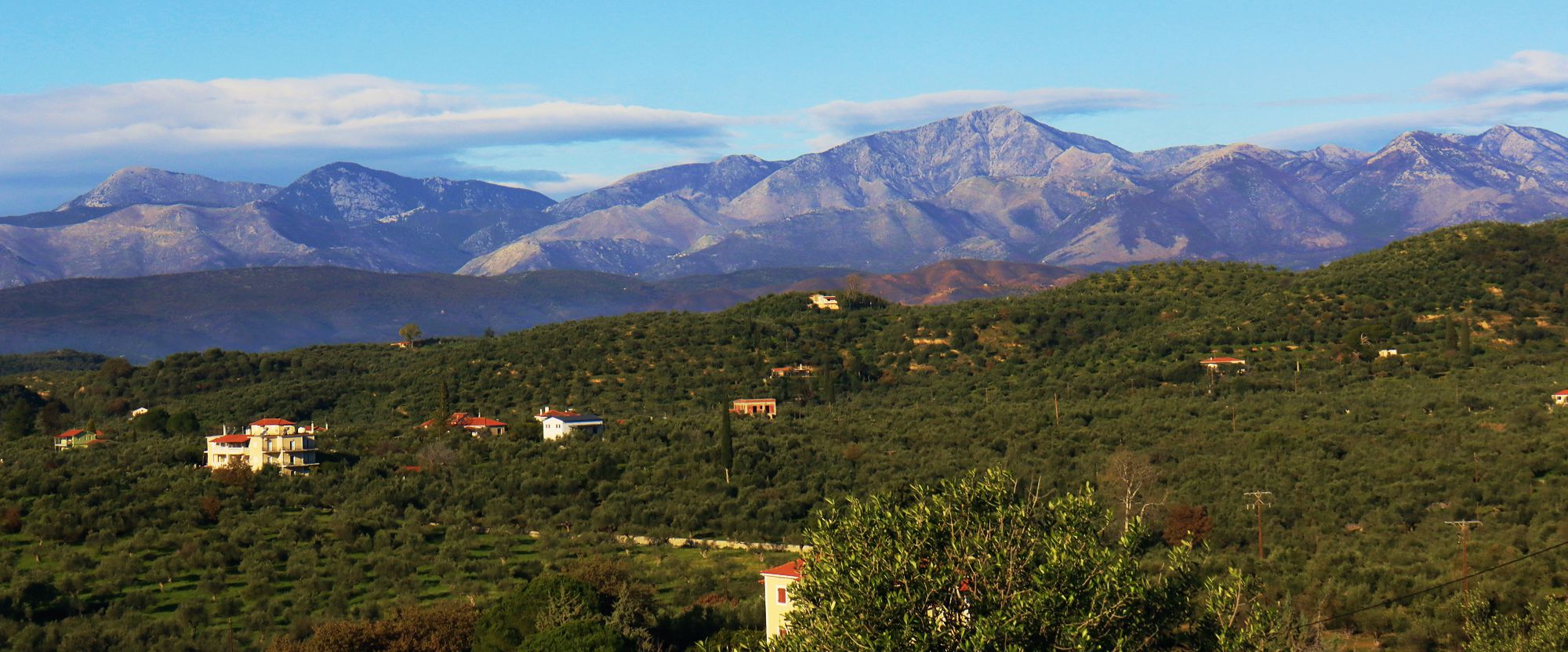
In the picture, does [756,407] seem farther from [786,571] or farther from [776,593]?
[786,571]

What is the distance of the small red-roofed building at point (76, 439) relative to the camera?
80.5 metres

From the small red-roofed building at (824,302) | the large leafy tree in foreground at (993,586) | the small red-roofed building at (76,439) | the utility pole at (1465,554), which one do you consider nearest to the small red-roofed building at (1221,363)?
the utility pole at (1465,554)

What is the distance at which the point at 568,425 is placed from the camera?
80.4 metres

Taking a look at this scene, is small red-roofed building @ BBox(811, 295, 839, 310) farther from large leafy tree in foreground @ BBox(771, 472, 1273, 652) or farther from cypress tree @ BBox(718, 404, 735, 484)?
large leafy tree in foreground @ BBox(771, 472, 1273, 652)

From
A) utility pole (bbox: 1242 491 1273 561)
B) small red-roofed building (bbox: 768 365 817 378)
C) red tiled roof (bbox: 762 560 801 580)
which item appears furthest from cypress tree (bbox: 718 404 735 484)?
small red-roofed building (bbox: 768 365 817 378)

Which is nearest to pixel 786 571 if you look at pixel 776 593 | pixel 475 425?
pixel 776 593

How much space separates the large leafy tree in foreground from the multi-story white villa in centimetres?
4603

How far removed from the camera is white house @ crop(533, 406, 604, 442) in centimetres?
7962

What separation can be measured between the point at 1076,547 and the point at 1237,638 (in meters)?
2.72

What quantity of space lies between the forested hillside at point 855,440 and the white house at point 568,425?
1341 millimetres

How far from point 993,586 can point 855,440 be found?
5427 cm

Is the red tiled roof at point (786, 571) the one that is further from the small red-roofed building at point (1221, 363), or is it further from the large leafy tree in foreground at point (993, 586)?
the small red-roofed building at point (1221, 363)

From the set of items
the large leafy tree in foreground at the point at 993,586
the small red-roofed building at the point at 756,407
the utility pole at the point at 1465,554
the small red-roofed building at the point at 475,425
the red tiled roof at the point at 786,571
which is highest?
the large leafy tree in foreground at the point at 993,586

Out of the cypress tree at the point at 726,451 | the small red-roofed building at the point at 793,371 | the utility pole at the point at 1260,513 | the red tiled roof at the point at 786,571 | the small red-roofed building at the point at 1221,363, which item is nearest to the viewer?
the red tiled roof at the point at 786,571
